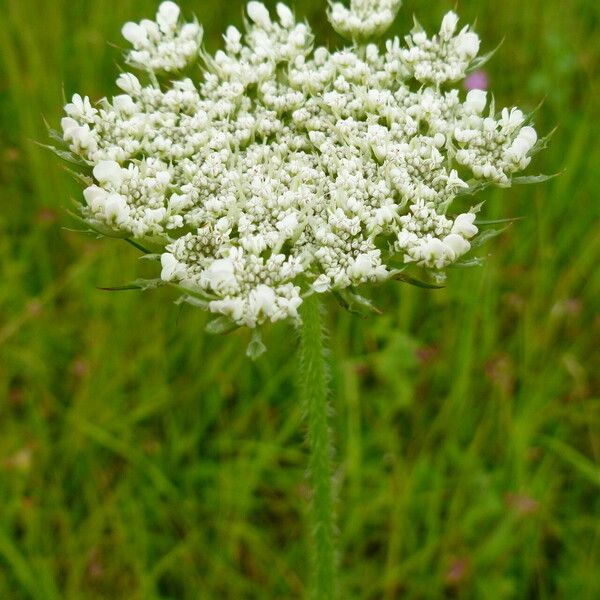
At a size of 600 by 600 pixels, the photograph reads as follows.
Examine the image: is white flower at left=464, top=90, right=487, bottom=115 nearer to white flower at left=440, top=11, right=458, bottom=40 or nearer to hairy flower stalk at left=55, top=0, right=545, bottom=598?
hairy flower stalk at left=55, top=0, right=545, bottom=598

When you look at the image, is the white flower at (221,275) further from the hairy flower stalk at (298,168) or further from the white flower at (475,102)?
the white flower at (475,102)

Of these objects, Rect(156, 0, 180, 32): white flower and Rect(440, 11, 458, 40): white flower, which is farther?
Rect(156, 0, 180, 32): white flower

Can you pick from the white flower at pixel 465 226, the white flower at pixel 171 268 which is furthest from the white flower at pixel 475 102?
the white flower at pixel 171 268

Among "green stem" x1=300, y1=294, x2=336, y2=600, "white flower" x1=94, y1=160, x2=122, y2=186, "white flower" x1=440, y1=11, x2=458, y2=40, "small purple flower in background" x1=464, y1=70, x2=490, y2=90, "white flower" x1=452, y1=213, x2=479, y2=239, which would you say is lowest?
"green stem" x1=300, y1=294, x2=336, y2=600

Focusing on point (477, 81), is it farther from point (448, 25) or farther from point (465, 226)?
point (465, 226)

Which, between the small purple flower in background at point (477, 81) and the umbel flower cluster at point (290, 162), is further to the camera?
the small purple flower in background at point (477, 81)

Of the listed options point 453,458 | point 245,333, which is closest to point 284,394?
point 245,333

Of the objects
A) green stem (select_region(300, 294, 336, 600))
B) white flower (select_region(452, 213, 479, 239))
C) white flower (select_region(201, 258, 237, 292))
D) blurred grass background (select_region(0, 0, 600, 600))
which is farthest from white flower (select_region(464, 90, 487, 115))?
blurred grass background (select_region(0, 0, 600, 600))

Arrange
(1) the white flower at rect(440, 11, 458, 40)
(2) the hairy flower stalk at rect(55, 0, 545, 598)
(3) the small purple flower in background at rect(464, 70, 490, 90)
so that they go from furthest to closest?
(3) the small purple flower in background at rect(464, 70, 490, 90) < (1) the white flower at rect(440, 11, 458, 40) < (2) the hairy flower stalk at rect(55, 0, 545, 598)

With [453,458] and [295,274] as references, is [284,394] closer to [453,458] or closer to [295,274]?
[453,458]
